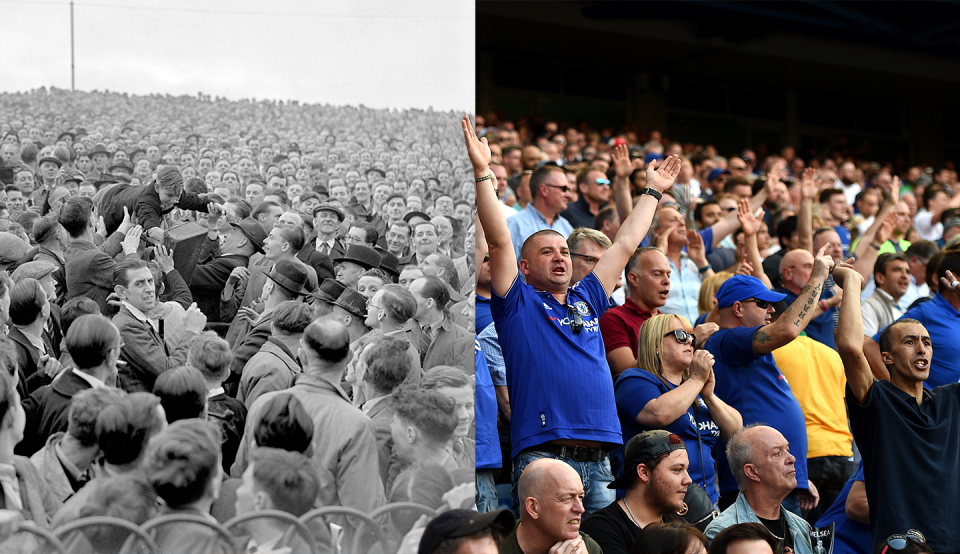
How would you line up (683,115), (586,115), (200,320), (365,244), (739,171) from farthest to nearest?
(683,115) < (586,115) < (739,171) < (365,244) < (200,320)

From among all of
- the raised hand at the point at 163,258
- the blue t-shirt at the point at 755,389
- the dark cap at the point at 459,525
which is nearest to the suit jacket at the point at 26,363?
the raised hand at the point at 163,258

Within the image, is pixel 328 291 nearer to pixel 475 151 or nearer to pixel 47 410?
pixel 475 151

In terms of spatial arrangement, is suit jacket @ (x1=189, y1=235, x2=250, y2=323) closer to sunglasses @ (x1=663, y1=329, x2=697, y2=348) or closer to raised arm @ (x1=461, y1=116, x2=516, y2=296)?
raised arm @ (x1=461, y1=116, x2=516, y2=296)

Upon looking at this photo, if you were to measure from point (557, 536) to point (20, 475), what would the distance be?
168 centimetres

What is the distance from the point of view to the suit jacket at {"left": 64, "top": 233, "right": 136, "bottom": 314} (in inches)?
129

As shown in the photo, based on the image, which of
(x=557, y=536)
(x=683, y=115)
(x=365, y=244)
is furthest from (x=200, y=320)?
(x=683, y=115)

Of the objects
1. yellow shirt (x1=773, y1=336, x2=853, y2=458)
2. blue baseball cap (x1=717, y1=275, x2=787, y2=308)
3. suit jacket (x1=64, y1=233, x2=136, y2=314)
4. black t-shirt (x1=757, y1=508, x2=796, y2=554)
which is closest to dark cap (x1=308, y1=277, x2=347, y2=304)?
suit jacket (x1=64, y1=233, x2=136, y2=314)

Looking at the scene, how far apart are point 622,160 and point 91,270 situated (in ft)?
10.1

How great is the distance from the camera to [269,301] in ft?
11.3

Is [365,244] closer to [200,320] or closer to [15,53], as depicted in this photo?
[200,320]

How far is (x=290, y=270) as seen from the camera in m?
3.49

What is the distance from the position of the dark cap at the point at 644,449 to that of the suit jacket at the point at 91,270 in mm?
1846

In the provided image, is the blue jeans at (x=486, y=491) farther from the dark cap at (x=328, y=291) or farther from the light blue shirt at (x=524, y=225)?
the light blue shirt at (x=524, y=225)

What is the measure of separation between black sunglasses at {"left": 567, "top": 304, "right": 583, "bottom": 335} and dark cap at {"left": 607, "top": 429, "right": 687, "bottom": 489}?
46 centimetres
